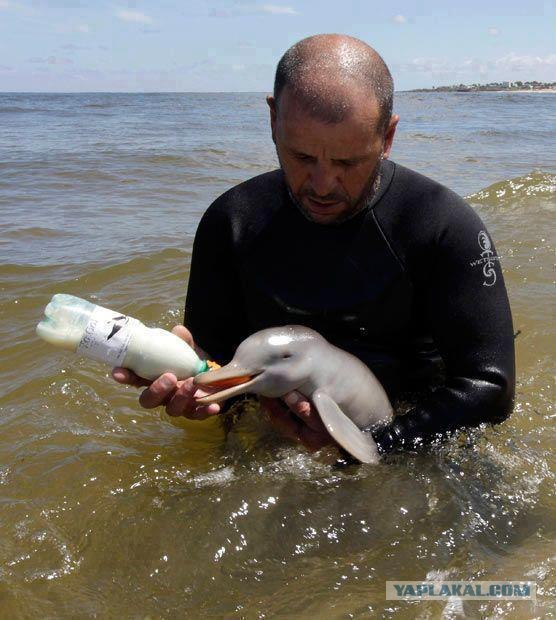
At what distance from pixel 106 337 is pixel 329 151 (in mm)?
1225

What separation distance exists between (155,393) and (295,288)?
0.97 m

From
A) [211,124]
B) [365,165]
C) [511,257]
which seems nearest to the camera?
[365,165]

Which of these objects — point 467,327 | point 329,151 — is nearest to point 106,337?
point 329,151

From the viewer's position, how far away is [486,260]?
11.7 ft

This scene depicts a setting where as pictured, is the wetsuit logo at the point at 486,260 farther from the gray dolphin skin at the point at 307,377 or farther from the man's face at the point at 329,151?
the gray dolphin skin at the point at 307,377

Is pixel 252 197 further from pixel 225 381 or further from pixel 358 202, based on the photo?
pixel 225 381

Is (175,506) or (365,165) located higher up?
(365,165)

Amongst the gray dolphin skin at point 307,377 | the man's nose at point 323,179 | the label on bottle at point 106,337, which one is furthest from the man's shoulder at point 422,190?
the label on bottle at point 106,337

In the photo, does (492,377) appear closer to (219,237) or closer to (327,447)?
(327,447)

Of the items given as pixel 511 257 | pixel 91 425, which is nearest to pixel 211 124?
pixel 511 257

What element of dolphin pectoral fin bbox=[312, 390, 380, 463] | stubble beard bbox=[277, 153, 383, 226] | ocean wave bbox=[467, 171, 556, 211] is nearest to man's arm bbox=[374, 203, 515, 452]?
dolphin pectoral fin bbox=[312, 390, 380, 463]

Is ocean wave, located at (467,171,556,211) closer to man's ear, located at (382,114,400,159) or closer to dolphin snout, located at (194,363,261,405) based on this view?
A: man's ear, located at (382,114,400,159)

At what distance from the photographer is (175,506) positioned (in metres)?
3.73

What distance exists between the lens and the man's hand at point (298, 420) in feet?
11.5
